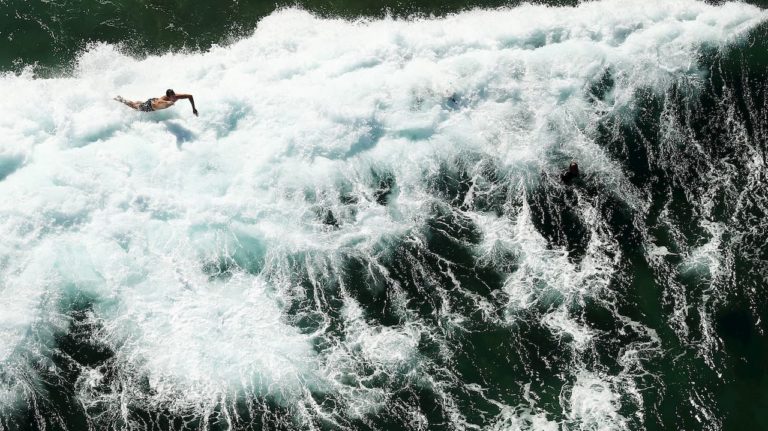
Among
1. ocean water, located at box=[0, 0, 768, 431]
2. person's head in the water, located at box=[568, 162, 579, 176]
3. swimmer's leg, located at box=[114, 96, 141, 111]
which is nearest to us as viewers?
ocean water, located at box=[0, 0, 768, 431]

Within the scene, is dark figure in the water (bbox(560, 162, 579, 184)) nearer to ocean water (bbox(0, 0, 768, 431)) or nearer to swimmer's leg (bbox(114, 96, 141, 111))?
ocean water (bbox(0, 0, 768, 431))

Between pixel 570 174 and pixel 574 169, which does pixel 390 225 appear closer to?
pixel 570 174

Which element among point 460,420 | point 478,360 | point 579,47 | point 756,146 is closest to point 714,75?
point 756,146

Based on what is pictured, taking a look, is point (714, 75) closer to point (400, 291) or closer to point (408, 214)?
point (408, 214)

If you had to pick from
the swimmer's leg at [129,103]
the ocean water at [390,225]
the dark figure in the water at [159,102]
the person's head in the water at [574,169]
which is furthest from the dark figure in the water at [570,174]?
the swimmer's leg at [129,103]

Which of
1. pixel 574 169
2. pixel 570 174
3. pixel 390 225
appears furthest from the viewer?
pixel 570 174

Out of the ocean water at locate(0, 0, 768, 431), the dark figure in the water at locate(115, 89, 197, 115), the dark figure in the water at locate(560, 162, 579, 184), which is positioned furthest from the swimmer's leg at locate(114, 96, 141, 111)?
the dark figure in the water at locate(560, 162, 579, 184)

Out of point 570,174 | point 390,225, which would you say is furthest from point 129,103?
point 570,174

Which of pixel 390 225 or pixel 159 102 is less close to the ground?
pixel 159 102
